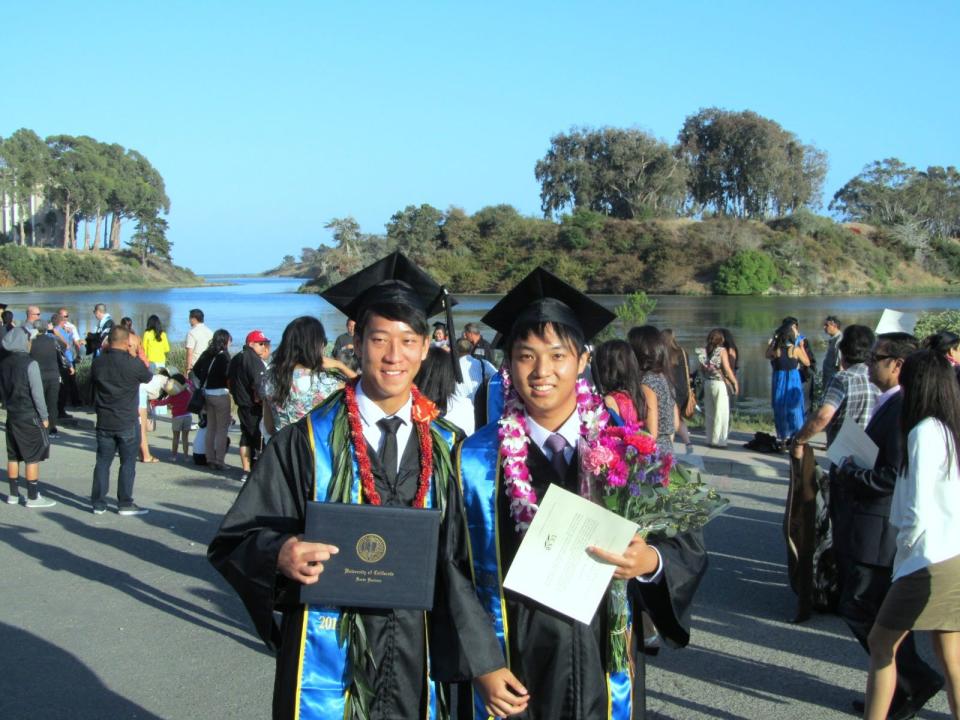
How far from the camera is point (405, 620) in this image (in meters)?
2.67

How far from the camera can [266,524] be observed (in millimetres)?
2689

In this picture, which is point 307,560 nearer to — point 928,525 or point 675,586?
point 675,586

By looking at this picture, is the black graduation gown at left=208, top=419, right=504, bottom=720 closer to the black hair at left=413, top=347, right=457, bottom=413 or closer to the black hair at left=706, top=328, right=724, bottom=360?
the black hair at left=413, top=347, right=457, bottom=413

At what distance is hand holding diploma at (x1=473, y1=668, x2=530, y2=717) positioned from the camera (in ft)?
8.16

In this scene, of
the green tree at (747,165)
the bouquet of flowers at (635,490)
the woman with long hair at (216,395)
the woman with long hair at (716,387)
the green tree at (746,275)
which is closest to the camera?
the bouquet of flowers at (635,490)

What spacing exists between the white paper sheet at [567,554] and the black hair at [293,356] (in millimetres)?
4201

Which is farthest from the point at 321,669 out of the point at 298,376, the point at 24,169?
the point at 24,169

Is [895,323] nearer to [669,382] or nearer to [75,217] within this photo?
[669,382]

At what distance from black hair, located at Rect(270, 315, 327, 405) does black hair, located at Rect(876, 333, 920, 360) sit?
3617mm

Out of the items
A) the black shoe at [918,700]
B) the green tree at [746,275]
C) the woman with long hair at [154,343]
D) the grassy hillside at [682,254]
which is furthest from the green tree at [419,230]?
the black shoe at [918,700]

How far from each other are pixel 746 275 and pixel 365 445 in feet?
210

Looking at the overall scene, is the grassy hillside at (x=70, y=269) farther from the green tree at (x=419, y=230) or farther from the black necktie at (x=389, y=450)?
the black necktie at (x=389, y=450)

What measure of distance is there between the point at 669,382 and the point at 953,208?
325ft

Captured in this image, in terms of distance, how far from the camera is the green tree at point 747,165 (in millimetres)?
90312
